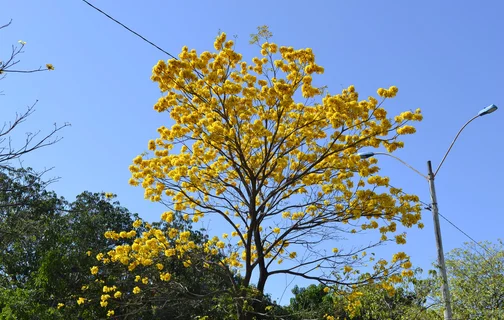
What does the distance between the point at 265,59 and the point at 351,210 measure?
335cm

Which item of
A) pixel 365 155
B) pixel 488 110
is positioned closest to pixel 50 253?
pixel 365 155

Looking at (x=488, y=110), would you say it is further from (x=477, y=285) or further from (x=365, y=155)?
(x=477, y=285)

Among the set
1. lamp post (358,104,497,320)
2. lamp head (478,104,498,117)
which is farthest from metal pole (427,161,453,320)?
lamp head (478,104,498,117)

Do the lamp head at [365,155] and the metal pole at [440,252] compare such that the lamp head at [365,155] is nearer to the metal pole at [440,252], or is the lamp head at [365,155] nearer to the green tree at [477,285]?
the metal pole at [440,252]

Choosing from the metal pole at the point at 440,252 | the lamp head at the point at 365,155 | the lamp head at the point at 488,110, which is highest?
the lamp head at the point at 488,110

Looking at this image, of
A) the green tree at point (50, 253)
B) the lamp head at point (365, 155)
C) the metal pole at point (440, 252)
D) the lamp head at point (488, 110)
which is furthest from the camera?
the green tree at point (50, 253)

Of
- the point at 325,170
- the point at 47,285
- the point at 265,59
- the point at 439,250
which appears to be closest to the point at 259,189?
the point at 325,170

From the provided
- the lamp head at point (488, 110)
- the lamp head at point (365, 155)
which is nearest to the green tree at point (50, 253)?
the lamp head at point (365, 155)

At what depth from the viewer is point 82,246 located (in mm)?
24250

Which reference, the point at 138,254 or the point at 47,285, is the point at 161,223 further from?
the point at 138,254

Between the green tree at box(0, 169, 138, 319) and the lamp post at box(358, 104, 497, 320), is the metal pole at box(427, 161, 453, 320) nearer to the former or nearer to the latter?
the lamp post at box(358, 104, 497, 320)

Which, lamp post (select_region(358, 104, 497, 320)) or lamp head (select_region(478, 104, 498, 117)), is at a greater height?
lamp head (select_region(478, 104, 498, 117))

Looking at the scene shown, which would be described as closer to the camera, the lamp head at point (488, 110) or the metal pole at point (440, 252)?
the metal pole at point (440, 252)

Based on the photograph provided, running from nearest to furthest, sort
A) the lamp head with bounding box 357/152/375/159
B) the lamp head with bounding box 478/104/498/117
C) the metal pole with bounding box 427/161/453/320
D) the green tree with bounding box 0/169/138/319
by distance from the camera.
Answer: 1. the metal pole with bounding box 427/161/453/320
2. the lamp head with bounding box 357/152/375/159
3. the lamp head with bounding box 478/104/498/117
4. the green tree with bounding box 0/169/138/319
